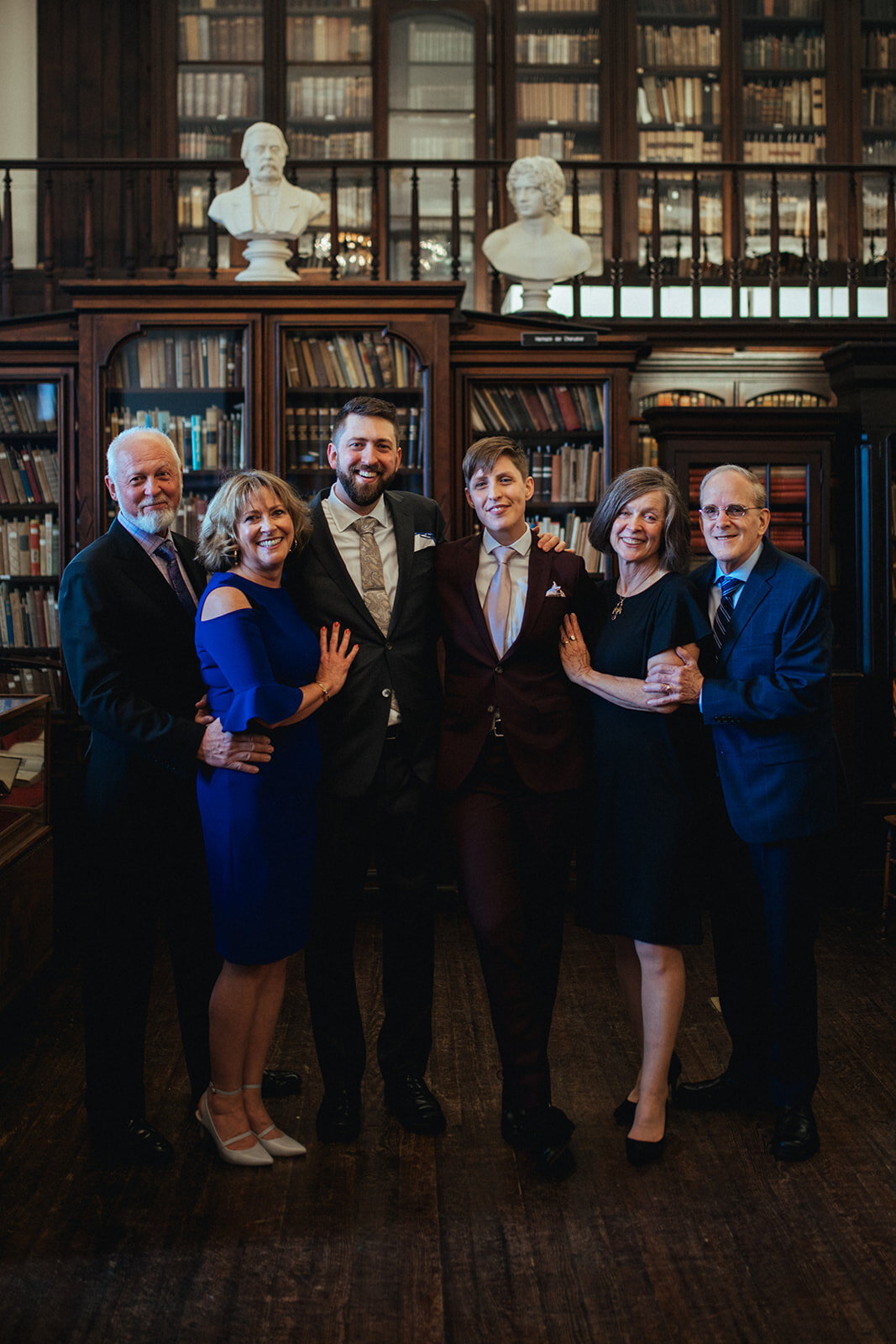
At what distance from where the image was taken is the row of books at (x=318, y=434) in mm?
4805

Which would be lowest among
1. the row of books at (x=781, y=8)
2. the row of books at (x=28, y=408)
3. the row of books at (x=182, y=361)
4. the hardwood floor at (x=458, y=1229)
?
the hardwood floor at (x=458, y=1229)

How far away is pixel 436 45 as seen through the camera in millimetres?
7598

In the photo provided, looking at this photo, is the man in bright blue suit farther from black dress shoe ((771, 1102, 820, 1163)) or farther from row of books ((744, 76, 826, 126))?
row of books ((744, 76, 826, 126))

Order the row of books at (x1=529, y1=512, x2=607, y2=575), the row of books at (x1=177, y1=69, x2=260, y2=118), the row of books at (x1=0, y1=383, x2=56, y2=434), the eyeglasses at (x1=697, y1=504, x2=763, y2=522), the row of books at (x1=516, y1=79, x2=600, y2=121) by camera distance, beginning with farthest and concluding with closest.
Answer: the row of books at (x1=516, y1=79, x2=600, y2=121) < the row of books at (x1=177, y1=69, x2=260, y2=118) < the row of books at (x1=529, y1=512, x2=607, y2=575) < the row of books at (x1=0, y1=383, x2=56, y2=434) < the eyeglasses at (x1=697, y1=504, x2=763, y2=522)

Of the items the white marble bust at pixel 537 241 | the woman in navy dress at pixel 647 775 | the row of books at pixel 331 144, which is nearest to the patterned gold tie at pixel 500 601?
the woman in navy dress at pixel 647 775

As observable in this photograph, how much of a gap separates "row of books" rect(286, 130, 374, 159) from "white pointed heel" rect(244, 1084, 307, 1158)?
264 inches

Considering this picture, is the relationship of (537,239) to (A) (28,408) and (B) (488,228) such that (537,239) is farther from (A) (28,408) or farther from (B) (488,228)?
(A) (28,408)

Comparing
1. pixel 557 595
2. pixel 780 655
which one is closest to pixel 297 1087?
pixel 557 595

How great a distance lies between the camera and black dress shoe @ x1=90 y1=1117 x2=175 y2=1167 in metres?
2.49

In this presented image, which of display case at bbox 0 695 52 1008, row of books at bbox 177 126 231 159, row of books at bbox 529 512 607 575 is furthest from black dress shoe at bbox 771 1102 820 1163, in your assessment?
row of books at bbox 177 126 231 159

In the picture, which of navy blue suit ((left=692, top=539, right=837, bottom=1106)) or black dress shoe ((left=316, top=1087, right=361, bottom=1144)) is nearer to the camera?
navy blue suit ((left=692, top=539, right=837, bottom=1106))

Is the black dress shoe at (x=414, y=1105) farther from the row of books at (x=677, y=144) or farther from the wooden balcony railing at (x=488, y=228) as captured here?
the row of books at (x=677, y=144)

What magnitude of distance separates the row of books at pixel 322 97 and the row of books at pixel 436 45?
40 centimetres

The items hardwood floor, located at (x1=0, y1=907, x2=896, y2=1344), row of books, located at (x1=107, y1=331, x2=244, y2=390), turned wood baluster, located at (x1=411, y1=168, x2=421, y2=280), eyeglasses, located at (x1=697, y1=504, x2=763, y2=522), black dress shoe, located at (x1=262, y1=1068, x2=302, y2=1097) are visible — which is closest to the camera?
hardwood floor, located at (x1=0, y1=907, x2=896, y2=1344)
